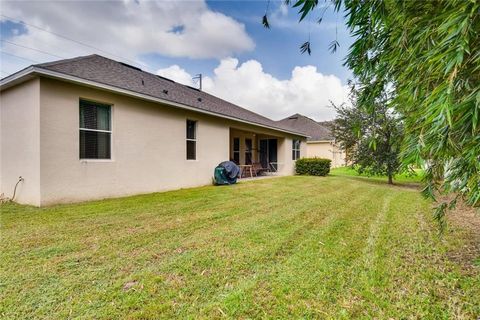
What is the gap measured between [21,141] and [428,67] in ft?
25.9

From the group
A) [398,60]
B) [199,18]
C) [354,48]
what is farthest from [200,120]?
[398,60]

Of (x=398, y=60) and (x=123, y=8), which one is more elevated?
(x=123, y=8)

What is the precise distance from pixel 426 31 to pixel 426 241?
3.29 metres

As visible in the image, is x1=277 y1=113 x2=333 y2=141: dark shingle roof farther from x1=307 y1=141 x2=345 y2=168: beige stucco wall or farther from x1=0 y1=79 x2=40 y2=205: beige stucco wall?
x1=0 y1=79 x2=40 y2=205: beige stucco wall

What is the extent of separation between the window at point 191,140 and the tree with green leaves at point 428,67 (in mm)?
7087

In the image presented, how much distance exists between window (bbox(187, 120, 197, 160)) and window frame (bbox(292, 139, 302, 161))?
9147 millimetres

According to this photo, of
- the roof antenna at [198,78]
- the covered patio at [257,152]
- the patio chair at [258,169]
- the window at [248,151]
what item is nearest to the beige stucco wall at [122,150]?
the covered patio at [257,152]

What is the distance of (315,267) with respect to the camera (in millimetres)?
2861

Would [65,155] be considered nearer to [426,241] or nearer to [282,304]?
[282,304]

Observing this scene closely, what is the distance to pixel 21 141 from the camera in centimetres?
599

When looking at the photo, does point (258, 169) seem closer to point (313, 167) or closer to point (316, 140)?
point (313, 167)

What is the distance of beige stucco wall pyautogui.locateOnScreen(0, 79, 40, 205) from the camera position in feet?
18.3

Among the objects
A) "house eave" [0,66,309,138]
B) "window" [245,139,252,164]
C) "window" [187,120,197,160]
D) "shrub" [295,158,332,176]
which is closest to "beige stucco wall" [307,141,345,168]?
"shrub" [295,158,332,176]

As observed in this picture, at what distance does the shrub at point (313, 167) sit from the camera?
612 inches
